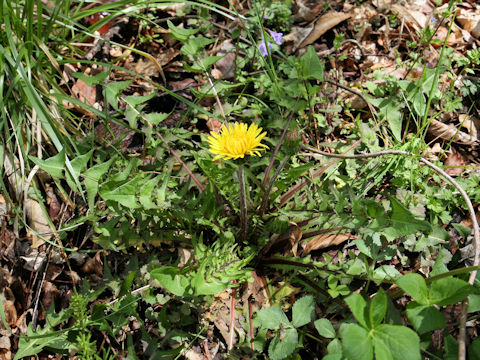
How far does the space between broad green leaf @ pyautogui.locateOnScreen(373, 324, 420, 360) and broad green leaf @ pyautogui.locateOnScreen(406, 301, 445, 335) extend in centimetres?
10

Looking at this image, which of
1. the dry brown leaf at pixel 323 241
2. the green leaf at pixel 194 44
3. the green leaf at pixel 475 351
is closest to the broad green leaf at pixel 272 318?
the dry brown leaf at pixel 323 241

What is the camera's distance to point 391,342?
4.18 feet

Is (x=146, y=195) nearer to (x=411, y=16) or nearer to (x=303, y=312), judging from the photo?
(x=303, y=312)

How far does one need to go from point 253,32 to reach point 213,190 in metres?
1.35

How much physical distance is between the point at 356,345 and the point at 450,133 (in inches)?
65.7

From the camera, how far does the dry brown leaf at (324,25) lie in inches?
110

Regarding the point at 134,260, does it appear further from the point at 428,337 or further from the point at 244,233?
the point at 428,337

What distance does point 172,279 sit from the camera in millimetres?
1527

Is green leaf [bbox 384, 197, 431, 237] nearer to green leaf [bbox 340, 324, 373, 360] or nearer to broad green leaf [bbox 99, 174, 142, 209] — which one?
green leaf [bbox 340, 324, 373, 360]

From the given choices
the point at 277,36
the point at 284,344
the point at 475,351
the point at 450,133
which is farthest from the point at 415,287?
the point at 277,36

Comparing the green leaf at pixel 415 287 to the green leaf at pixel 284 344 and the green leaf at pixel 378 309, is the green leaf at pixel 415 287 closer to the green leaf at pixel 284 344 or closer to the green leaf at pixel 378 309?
the green leaf at pixel 378 309

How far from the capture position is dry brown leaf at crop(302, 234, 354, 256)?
6.66 feet

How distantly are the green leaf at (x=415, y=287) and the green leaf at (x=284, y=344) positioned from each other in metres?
0.49

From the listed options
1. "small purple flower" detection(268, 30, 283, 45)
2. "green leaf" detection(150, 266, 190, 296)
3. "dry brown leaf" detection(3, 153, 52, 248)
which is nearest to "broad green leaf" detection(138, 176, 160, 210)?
"green leaf" detection(150, 266, 190, 296)
